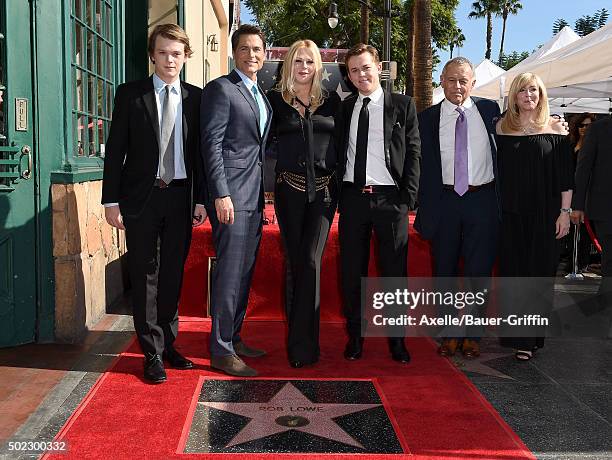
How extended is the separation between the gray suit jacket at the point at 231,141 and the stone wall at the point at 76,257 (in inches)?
54.5

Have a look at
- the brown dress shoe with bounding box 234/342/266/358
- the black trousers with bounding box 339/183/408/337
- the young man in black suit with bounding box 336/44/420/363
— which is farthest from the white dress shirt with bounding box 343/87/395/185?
the brown dress shoe with bounding box 234/342/266/358

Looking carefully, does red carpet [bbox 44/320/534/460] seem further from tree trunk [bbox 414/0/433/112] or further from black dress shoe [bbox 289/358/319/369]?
tree trunk [bbox 414/0/433/112]

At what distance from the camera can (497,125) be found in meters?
4.72

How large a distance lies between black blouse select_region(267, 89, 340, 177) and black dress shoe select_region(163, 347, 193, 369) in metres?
1.41

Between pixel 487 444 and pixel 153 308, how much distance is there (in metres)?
2.15

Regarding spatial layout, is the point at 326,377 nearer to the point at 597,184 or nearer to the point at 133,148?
the point at 133,148

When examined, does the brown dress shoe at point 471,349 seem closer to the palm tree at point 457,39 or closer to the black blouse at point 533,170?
the black blouse at point 533,170

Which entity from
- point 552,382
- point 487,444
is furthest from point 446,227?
point 487,444

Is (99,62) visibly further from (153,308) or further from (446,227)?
(446,227)

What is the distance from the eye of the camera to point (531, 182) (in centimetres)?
456

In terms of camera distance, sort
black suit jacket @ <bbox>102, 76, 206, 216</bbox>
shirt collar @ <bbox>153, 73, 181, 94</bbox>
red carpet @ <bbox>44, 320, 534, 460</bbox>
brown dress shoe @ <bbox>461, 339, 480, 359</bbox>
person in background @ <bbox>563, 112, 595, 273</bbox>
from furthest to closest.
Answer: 1. person in background @ <bbox>563, 112, 595, 273</bbox>
2. brown dress shoe @ <bbox>461, 339, 480, 359</bbox>
3. shirt collar @ <bbox>153, 73, 181, 94</bbox>
4. black suit jacket @ <bbox>102, 76, 206, 216</bbox>
5. red carpet @ <bbox>44, 320, 534, 460</bbox>

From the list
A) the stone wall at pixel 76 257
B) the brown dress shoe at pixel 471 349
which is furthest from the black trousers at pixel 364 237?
the stone wall at pixel 76 257

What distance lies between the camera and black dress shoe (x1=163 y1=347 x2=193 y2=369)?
4.34 meters

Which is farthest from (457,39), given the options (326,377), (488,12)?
(326,377)
